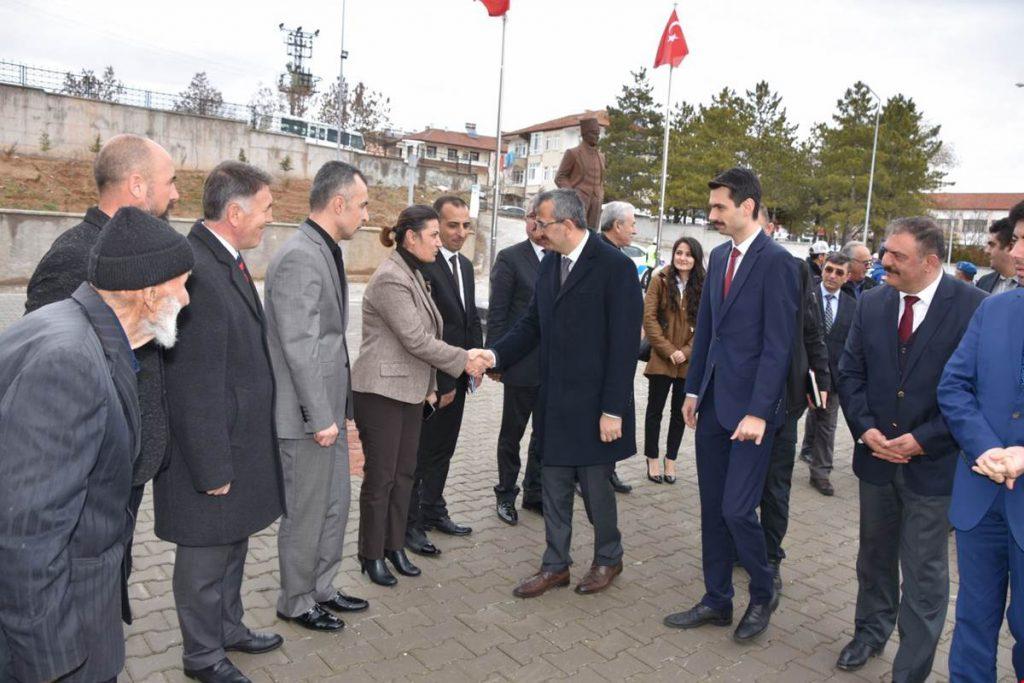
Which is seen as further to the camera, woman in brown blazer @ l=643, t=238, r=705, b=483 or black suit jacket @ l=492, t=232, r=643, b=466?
woman in brown blazer @ l=643, t=238, r=705, b=483

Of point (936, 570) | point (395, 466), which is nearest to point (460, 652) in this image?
point (395, 466)

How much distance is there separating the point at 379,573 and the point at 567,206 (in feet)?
8.05

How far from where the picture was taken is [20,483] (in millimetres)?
1863

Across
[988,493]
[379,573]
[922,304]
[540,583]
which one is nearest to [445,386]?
[379,573]

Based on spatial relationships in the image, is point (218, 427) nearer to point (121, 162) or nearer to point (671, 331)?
point (121, 162)

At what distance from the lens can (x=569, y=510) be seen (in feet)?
15.4

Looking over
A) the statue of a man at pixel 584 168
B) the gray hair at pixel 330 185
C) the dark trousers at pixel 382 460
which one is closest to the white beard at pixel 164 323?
the gray hair at pixel 330 185

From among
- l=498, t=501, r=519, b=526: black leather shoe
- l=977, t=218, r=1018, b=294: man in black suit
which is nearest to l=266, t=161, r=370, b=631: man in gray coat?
l=498, t=501, r=519, b=526: black leather shoe

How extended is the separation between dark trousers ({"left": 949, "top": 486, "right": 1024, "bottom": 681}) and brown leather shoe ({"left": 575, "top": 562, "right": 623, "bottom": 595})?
193cm

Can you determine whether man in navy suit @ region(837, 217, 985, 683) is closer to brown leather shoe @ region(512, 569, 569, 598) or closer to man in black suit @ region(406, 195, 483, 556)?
brown leather shoe @ region(512, 569, 569, 598)

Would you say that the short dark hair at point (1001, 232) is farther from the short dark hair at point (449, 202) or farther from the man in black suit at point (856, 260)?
the short dark hair at point (449, 202)

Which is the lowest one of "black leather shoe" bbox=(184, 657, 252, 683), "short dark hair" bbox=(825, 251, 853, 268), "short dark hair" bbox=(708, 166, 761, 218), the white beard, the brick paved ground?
the brick paved ground

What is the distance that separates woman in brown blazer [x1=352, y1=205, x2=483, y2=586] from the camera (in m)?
4.40

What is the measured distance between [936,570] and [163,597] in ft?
13.1
